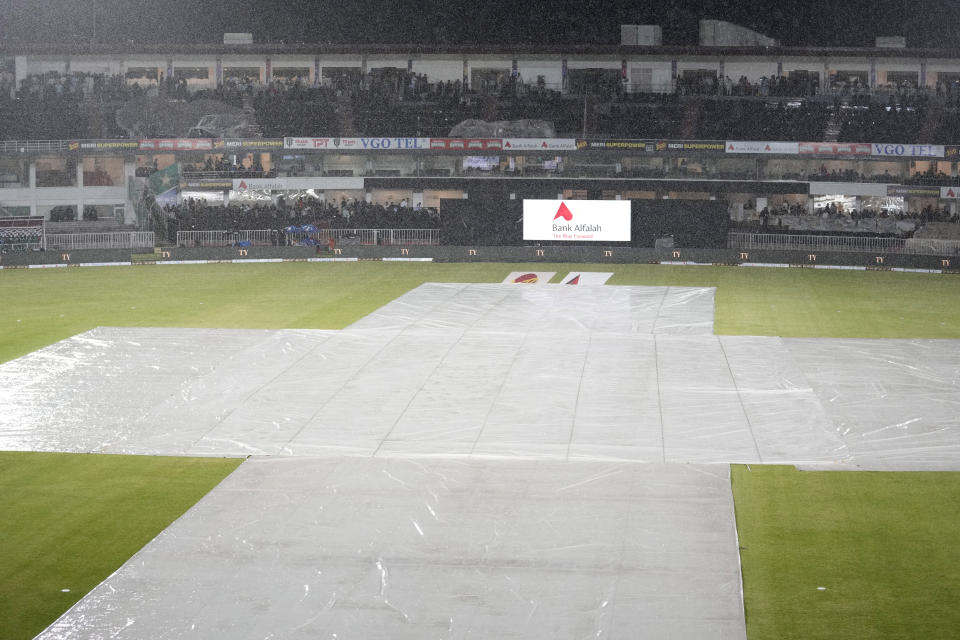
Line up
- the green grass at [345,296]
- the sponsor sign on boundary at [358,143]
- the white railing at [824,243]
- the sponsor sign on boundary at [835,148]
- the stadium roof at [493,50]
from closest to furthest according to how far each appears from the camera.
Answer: the green grass at [345,296]
the white railing at [824,243]
the sponsor sign on boundary at [835,148]
the sponsor sign on boundary at [358,143]
the stadium roof at [493,50]

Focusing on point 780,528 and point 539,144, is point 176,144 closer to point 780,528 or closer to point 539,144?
point 539,144

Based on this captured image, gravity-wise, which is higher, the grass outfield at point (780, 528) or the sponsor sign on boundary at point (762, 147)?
the sponsor sign on boundary at point (762, 147)

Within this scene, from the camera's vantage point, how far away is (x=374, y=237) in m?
47.7

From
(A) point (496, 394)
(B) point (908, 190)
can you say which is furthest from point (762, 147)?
(A) point (496, 394)

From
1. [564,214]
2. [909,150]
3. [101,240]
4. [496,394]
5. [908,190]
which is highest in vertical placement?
[909,150]

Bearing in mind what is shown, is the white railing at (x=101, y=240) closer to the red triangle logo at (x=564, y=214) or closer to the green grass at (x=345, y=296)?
the green grass at (x=345, y=296)

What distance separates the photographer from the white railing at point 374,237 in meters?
47.7

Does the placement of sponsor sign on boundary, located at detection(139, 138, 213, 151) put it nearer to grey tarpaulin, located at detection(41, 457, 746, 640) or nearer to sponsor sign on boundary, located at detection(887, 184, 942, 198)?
sponsor sign on boundary, located at detection(887, 184, 942, 198)

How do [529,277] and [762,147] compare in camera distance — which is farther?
[762,147]

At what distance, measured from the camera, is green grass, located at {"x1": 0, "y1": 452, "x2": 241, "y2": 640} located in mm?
10586

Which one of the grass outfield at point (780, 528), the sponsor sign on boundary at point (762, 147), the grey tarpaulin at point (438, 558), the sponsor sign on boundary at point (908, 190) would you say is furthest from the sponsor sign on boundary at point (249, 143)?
the grey tarpaulin at point (438, 558)

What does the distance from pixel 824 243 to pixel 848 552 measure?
36.1 m

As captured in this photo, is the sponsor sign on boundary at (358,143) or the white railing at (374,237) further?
the sponsor sign on boundary at (358,143)

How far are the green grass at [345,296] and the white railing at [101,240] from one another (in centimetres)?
395
